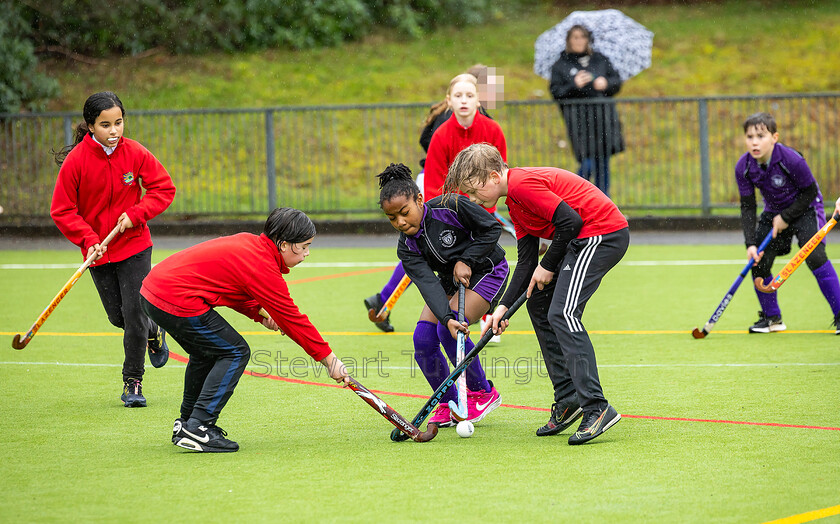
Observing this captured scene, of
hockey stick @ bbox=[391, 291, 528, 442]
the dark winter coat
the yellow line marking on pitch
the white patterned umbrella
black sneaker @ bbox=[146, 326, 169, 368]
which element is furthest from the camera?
the white patterned umbrella

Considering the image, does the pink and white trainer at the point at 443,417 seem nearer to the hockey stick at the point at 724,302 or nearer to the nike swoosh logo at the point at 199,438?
the nike swoosh logo at the point at 199,438

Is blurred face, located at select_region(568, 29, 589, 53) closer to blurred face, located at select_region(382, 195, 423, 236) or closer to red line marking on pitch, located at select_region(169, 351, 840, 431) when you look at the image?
red line marking on pitch, located at select_region(169, 351, 840, 431)

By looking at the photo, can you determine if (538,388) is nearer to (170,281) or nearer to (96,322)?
(170,281)

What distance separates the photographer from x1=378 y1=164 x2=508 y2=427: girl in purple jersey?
495 cm

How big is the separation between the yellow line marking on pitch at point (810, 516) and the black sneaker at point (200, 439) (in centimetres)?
232

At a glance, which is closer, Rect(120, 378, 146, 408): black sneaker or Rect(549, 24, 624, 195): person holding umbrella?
Rect(120, 378, 146, 408): black sneaker

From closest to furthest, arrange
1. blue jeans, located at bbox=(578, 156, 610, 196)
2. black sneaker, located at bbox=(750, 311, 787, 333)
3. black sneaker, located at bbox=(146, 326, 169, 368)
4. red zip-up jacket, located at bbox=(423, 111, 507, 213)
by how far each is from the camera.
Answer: black sneaker, located at bbox=(146, 326, 169, 368) < red zip-up jacket, located at bbox=(423, 111, 507, 213) < black sneaker, located at bbox=(750, 311, 787, 333) < blue jeans, located at bbox=(578, 156, 610, 196)

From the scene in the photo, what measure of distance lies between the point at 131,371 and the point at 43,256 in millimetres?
7664

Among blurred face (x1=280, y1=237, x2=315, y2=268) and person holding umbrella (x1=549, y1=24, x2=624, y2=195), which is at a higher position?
person holding umbrella (x1=549, y1=24, x2=624, y2=195)

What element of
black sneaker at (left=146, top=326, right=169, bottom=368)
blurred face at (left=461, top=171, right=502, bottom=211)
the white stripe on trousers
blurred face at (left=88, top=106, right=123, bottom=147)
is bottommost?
black sneaker at (left=146, top=326, right=169, bottom=368)

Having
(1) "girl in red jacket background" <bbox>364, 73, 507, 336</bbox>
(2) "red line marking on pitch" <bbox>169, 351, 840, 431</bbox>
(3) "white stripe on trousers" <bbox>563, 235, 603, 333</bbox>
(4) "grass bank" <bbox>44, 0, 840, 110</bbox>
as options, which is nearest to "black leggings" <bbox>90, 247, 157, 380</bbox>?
(2) "red line marking on pitch" <bbox>169, 351, 840, 431</bbox>

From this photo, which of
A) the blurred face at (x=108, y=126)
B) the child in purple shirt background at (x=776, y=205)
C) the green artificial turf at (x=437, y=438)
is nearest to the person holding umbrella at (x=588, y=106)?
the green artificial turf at (x=437, y=438)

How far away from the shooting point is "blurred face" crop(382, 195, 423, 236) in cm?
488

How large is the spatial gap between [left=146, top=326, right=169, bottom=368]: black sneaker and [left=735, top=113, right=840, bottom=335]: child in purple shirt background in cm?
390
